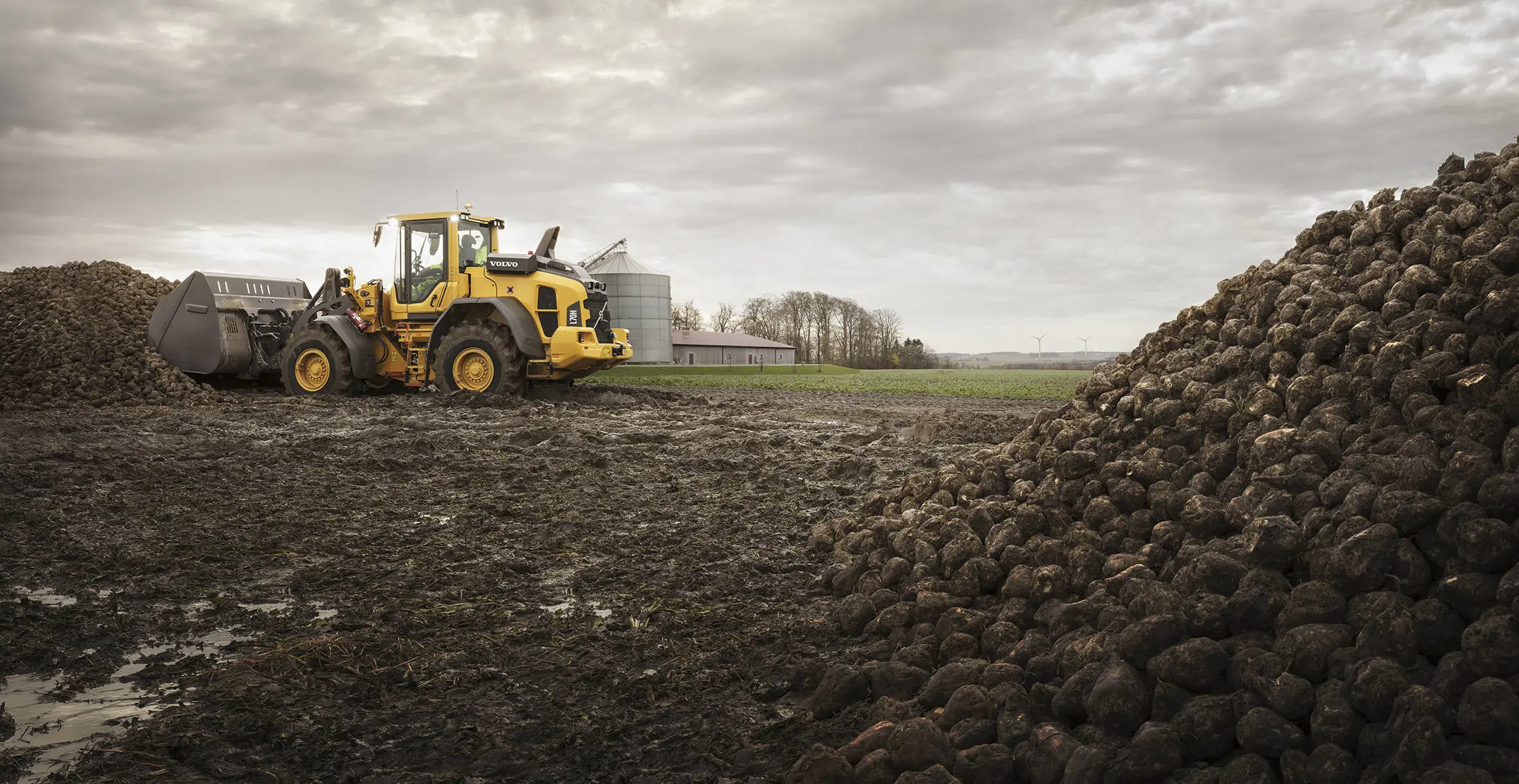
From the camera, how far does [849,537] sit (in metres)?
5.96

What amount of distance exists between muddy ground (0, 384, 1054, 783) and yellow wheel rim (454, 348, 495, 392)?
4.30 meters

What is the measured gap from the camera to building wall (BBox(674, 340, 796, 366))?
2267 inches

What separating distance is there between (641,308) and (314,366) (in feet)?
97.5

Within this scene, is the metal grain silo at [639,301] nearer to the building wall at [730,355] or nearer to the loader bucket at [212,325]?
the building wall at [730,355]

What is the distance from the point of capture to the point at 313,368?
16.4m

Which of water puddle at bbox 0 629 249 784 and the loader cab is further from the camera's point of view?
the loader cab

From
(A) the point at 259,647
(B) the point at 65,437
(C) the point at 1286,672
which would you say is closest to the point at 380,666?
(A) the point at 259,647

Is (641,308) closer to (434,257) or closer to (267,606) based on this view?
(434,257)

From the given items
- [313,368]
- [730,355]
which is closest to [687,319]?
[730,355]

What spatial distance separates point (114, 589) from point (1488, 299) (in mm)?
7388

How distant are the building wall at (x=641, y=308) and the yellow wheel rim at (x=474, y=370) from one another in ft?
96.5

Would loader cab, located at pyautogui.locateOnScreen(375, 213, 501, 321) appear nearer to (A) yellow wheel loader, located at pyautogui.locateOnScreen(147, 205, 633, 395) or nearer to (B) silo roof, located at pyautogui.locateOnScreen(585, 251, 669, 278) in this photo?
(A) yellow wheel loader, located at pyautogui.locateOnScreen(147, 205, 633, 395)

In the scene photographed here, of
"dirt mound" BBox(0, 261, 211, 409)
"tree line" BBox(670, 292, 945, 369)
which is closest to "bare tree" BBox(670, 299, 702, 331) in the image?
"tree line" BBox(670, 292, 945, 369)

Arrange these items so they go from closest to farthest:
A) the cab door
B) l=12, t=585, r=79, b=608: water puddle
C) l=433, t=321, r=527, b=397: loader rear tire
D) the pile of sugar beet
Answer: the pile of sugar beet → l=12, t=585, r=79, b=608: water puddle → l=433, t=321, r=527, b=397: loader rear tire → the cab door
